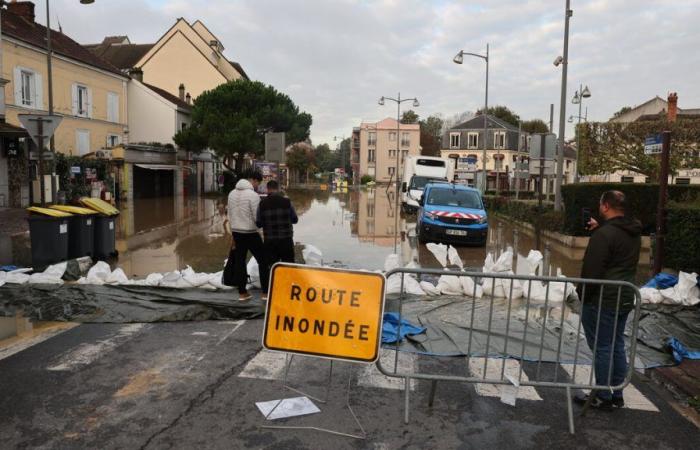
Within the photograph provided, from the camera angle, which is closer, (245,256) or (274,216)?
(274,216)

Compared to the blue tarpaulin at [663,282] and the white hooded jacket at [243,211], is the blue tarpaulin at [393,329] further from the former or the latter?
the blue tarpaulin at [663,282]

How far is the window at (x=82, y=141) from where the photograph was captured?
3262 centimetres

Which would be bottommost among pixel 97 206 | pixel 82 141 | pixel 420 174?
pixel 97 206

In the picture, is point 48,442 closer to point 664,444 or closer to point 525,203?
point 664,444

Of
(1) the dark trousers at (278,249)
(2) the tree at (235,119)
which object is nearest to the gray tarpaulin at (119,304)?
(1) the dark trousers at (278,249)

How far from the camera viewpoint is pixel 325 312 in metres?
4.20

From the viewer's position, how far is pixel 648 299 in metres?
7.84

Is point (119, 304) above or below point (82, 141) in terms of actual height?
below

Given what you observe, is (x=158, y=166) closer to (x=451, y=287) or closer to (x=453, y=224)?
(x=453, y=224)

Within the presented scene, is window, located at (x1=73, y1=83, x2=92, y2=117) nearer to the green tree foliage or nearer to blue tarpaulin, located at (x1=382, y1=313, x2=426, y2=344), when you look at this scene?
blue tarpaulin, located at (x1=382, y1=313, x2=426, y2=344)

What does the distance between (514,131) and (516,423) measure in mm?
72055

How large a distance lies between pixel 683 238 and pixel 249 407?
9.97 metres

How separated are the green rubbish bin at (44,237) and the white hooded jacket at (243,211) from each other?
4.14 m

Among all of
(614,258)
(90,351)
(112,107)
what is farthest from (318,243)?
(112,107)
